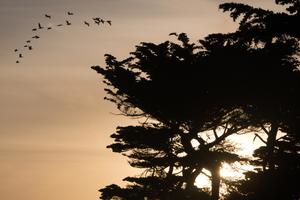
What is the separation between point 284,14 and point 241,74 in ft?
38.4

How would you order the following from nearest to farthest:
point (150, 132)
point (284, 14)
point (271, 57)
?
point (284, 14)
point (271, 57)
point (150, 132)

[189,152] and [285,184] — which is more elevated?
[189,152]

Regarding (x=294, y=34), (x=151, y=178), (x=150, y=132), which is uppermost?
(x=150, y=132)

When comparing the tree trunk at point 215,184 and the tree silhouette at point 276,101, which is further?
the tree trunk at point 215,184

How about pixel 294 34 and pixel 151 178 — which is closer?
pixel 294 34

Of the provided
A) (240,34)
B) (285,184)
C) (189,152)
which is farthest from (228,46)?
(240,34)

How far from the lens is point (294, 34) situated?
35.9ft

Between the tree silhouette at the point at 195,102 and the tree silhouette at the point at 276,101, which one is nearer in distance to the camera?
the tree silhouette at the point at 276,101

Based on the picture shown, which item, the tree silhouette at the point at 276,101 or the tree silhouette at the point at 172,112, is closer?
the tree silhouette at the point at 276,101

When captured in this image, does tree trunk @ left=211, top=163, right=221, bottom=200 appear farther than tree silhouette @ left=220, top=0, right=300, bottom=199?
Yes

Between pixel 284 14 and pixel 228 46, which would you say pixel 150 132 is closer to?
pixel 228 46

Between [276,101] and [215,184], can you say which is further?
[215,184]

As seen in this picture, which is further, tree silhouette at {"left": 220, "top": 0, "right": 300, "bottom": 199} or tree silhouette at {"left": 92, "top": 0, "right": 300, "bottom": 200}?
tree silhouette at {"left": 92, "top": 0, "right": 300, "bottom": 200}

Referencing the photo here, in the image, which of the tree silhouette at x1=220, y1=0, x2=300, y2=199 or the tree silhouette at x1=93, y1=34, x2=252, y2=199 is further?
the tree silhouette at x1=93, y1=34, x2=252, y2=199
